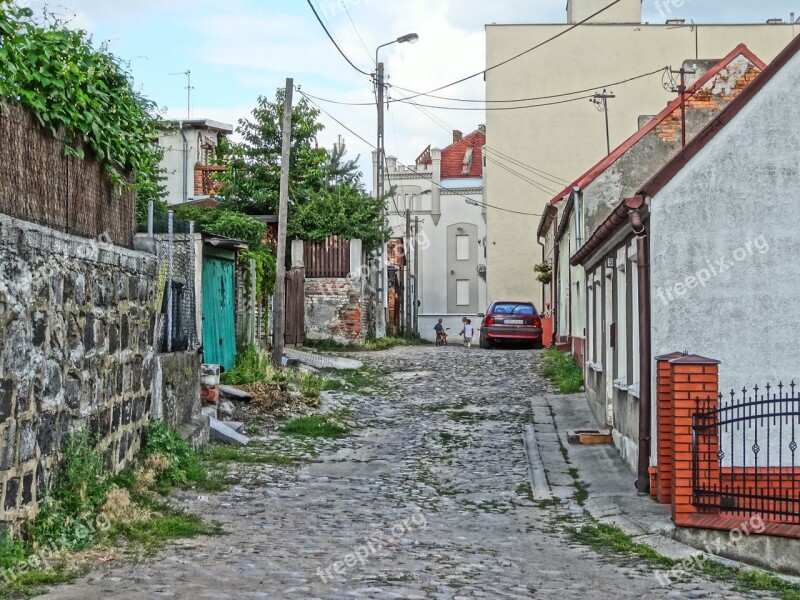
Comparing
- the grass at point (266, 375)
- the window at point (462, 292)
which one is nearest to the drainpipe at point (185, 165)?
the grass at point (266, 375)

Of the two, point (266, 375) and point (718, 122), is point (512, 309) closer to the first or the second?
point (266, 375)

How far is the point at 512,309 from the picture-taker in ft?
105

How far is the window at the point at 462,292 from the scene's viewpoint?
216 feet

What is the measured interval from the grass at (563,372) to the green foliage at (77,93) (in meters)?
11.6

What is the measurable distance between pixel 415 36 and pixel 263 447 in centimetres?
1978

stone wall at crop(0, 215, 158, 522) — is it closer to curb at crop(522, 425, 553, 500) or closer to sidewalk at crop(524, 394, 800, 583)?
curb at crop(522, 425, 553, 500)

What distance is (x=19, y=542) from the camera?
6.25 meters

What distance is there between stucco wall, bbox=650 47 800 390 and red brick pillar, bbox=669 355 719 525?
1.00 meters

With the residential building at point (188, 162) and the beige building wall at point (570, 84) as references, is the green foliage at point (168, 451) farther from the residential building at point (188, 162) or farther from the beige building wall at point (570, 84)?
the beige building wall at point (570, 84)

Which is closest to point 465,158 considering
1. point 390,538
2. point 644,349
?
point 644,349

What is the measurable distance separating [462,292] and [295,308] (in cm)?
4031

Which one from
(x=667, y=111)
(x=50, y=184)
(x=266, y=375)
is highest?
(x=667, y=111)

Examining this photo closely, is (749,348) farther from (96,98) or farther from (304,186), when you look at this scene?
(304,186)

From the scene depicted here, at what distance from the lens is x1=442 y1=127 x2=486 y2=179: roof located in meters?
67.4
